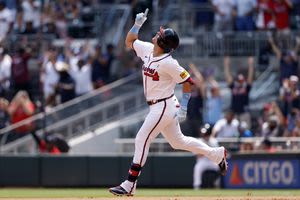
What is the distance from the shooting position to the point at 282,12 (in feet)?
78.4

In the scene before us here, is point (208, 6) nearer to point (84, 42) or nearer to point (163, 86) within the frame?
point (84, 42)

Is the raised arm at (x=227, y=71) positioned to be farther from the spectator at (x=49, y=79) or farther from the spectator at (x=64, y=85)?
the spectator at (x=49, y=79)

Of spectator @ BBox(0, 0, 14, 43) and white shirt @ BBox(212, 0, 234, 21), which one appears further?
spectator @ BBox(0, 0, 14, 43)

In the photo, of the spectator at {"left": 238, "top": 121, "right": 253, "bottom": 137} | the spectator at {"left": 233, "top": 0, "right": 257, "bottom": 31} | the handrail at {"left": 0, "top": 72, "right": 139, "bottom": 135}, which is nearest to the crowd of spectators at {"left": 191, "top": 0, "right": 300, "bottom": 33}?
the spectator at {"left": 233, "top": 0, "right": 257, "bottom": 31}

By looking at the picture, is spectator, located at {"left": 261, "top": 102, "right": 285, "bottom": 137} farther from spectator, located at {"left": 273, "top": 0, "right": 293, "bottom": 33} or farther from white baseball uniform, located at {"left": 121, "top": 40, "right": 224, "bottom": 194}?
white baseball uniform, located at {"left": 121, "top": 40, "right": 224, "bottom": 194}

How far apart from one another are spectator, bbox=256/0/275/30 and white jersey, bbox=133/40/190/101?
10889 mm

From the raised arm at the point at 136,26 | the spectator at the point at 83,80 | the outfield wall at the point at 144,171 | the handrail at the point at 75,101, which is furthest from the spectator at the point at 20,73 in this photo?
the raised arm at the point at 136,26

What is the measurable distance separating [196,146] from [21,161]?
9.19 meters

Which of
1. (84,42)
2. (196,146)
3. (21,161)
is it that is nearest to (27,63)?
(84,42)

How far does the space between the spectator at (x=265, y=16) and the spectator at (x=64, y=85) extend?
458 cm

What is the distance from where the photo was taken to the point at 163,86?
44.0ft

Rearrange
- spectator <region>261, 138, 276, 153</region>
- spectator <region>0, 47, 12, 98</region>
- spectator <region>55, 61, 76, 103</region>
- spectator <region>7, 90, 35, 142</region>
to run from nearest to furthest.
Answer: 1. spectator <region>261, 138, 276, 153</region>
2. spectator <region>7, 90, 35, 142</region>
3. spectator <region>55, 61, 76, 103</region>
4. spectator <region>0, 47, 12, 98</region>

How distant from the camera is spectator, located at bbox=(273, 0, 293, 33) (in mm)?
23875

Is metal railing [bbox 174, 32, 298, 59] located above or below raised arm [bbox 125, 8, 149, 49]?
below
